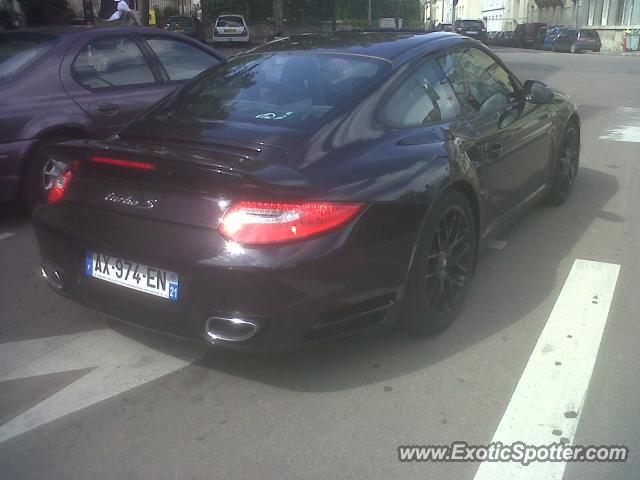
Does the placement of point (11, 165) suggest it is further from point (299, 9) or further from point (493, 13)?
point (493, 13)

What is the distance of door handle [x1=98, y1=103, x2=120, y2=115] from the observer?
587 centimetres

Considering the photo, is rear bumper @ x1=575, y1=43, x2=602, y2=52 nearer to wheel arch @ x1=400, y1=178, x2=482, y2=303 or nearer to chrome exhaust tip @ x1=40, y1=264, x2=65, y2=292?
wheel arch @ x1=400, y1=178, x2=482, y2=303

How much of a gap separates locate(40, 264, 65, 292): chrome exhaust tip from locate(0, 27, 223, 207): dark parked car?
1.86 metres

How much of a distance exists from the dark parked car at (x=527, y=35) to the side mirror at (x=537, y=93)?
41299 mm

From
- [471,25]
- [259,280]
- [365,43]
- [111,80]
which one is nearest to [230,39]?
[471,25]

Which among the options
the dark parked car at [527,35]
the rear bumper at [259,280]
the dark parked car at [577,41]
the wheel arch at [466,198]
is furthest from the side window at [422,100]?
the dark parked car at [527,35]

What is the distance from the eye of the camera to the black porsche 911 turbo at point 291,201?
2.88 meters

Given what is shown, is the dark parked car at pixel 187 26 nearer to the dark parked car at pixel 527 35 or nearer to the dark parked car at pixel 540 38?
the dark parked car at pixel 540 38

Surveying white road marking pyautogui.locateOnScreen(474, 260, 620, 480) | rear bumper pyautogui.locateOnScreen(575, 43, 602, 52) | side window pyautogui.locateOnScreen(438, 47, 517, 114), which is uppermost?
side window pyautogui.locateOnScreen(438, 47, 517, 114)

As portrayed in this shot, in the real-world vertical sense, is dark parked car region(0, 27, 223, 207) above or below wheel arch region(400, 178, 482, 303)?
above

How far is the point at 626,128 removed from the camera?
33.3 feet

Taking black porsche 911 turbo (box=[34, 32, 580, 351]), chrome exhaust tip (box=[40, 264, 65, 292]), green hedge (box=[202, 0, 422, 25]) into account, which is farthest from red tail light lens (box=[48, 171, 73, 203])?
green hedge (box=[202, 0, 422, 25])

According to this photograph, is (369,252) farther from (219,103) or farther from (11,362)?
(11,362)

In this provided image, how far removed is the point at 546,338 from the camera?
3695mm
